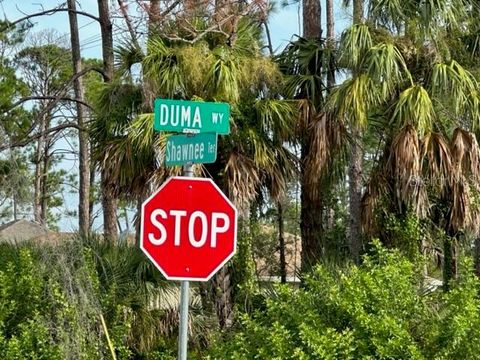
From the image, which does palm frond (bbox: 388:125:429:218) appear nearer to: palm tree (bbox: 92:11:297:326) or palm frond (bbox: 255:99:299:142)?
palm frond (bbox: 255:99:299:142)

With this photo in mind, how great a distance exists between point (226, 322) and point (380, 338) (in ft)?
12.3

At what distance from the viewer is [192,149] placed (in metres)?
5.93

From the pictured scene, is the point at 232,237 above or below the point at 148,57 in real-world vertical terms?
below

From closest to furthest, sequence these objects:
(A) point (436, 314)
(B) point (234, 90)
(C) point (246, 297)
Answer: (A) point (436, 314) < (C) point (246, 297) < (B) point (234, 90)

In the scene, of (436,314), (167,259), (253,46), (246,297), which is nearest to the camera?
(167,259)

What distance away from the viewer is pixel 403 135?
11156mm

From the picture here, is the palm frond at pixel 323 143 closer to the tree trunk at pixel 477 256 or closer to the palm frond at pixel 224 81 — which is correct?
the palm frond at pixel 224 81

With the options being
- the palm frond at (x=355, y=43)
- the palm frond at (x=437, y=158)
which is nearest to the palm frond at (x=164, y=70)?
the palm frond at (x=355, y=43)

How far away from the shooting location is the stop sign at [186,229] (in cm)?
586

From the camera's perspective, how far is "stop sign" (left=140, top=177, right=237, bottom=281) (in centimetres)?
586

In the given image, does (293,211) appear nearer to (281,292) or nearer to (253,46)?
(253,46)

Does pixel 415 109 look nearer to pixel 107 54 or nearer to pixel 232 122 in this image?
pixel 232 122

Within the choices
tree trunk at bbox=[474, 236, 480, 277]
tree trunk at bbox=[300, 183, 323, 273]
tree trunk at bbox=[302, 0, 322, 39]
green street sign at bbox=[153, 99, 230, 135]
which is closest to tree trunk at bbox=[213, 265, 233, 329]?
tree trunk at bbox=[300, 183, 323, 273]

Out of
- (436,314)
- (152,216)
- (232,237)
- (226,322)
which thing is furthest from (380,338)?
(226,322)
